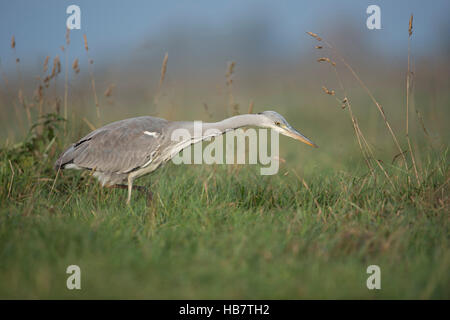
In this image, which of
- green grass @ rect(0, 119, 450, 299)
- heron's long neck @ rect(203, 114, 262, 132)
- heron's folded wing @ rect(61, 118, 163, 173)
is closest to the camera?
green grass @ rect(0, 119, 450, 299)

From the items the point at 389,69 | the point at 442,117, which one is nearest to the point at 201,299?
the point at 442,117

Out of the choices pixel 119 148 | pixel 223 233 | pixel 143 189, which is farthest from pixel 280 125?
pixel 119 148

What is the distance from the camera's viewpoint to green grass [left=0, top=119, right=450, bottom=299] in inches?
115

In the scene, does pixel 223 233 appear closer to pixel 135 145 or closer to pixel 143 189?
pixel 143 189

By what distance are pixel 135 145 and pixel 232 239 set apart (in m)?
2.01

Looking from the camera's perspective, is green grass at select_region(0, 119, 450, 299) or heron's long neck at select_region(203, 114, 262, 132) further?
heron's long neck at select_region(203, 114, 262, 132)

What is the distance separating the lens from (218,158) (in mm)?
6098

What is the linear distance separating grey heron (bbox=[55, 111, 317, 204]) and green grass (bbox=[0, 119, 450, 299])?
30cm

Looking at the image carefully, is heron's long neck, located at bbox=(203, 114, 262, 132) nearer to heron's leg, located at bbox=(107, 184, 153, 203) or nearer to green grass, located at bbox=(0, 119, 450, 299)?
green grass, located at bbox=(0, 119, 450, 299)

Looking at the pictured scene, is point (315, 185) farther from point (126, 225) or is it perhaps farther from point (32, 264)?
point (32, 264)

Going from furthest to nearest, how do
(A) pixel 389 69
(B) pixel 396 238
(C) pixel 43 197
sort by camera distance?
(A) pixel 389 69 < (C) pixel 43 197 < (B) pixel 396 238

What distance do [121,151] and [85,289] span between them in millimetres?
2400

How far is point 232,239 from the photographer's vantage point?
354cm

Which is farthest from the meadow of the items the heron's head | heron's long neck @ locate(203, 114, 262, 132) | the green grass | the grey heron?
heron's long neck @ locate(203, 114, 262, 132)
